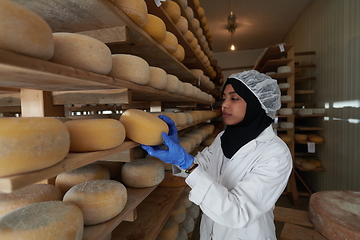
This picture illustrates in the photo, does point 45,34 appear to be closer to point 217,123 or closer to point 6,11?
point 6,11

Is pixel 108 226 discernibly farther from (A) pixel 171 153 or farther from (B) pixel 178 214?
(B) pixel 178 214

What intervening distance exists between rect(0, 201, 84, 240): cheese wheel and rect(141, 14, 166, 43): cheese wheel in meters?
1.06

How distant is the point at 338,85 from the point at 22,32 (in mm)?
3991

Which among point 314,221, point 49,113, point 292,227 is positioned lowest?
point 292,227

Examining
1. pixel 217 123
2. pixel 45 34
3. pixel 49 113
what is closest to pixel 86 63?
pixel 45 34

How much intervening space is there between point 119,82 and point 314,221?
1.72 meters

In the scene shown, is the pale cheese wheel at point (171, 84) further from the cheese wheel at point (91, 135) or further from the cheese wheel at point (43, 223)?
the cheese wheel at point (43, 223)

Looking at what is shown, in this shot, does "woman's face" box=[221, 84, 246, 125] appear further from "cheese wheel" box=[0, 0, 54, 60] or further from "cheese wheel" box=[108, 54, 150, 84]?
"cheese wheel" box=[0, 0, 54, 60]

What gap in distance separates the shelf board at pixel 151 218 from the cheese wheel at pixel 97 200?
45 centimetres

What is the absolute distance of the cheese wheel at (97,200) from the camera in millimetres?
825

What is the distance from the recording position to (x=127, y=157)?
1123mm

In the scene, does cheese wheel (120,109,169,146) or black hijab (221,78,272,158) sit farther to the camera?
black hijab (221,78,272,158)

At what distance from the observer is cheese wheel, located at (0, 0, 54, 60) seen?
44 cm

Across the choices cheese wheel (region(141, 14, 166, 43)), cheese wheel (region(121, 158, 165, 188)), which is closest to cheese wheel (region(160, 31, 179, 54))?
cheese wheel (region(141, 14, 166, 43))
